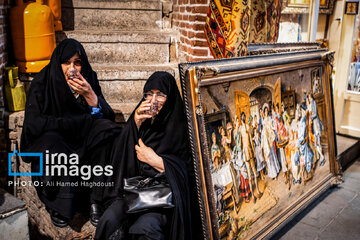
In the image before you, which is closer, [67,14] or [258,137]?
[258,137]

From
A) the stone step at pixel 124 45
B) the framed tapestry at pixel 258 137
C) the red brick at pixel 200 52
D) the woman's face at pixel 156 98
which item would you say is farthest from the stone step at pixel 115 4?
the woman's face at pixel 156 98

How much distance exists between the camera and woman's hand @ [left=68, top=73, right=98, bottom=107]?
2.65 m

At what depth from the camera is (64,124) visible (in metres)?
2.61

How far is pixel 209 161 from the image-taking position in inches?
92.0

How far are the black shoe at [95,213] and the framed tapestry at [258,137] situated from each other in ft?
2.66

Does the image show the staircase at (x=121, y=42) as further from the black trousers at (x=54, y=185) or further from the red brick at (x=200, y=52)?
the black trousers at (x=54, y=185)

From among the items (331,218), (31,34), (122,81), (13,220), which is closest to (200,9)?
(122,81)

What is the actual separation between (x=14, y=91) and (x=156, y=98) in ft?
5.80

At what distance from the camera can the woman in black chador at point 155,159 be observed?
225cm

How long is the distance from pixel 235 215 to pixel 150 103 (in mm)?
1074

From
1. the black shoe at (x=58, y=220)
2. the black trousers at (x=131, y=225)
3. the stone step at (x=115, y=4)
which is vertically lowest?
the black shoe at (x=58, y=220)

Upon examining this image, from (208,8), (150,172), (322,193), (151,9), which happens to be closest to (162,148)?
(150,172)

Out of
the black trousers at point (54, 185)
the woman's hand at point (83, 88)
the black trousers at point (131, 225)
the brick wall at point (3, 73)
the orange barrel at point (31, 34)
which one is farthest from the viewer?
the orange barrel at point (31, 34)

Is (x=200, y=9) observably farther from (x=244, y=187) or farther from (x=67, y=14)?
(x=244, y=187)
